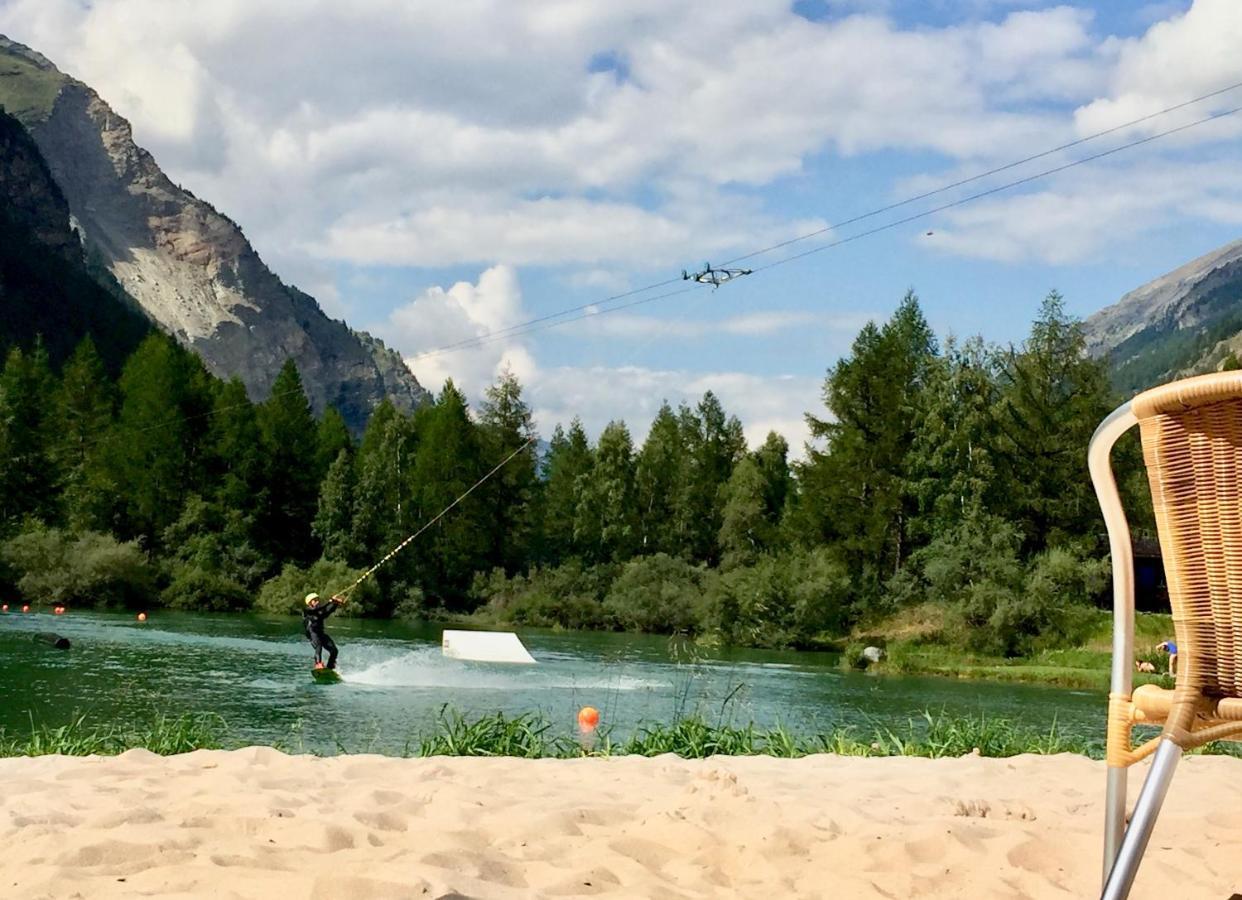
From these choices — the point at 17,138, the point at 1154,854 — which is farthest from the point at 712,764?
the point at 17,138

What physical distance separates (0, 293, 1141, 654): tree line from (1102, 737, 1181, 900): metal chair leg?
124 ft

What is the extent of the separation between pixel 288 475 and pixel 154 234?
131694mm

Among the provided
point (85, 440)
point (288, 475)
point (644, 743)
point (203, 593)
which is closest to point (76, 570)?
point (203, 593)

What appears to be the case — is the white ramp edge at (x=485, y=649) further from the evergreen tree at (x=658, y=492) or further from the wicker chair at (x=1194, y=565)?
the evergreen tree at (x=658, y=492)

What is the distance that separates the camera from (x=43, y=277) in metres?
96.6

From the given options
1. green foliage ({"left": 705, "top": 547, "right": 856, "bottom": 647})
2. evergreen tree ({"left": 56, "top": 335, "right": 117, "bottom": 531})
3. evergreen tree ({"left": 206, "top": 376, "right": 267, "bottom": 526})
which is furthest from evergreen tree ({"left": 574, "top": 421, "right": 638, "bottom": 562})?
evergreen tree ({"left": 56, "top": 335, "right": 117, "bottom": 531})

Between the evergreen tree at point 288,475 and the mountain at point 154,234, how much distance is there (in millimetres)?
107408

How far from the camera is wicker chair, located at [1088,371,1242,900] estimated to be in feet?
7.87

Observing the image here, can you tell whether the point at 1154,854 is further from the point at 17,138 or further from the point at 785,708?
the point at 17,138

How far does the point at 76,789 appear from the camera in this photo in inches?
203

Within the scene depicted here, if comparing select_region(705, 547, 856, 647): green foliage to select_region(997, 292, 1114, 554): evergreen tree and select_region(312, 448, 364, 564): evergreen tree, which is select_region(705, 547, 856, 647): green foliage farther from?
select_region(312, 448, 364, 564): evergreen tree

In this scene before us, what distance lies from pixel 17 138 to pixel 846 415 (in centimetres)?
8602

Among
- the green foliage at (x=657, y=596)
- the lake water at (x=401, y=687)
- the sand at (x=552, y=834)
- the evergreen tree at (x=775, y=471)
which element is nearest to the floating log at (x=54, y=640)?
the lake water at (x=401, y=687)

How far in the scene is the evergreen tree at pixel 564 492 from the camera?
6294 centimetres
